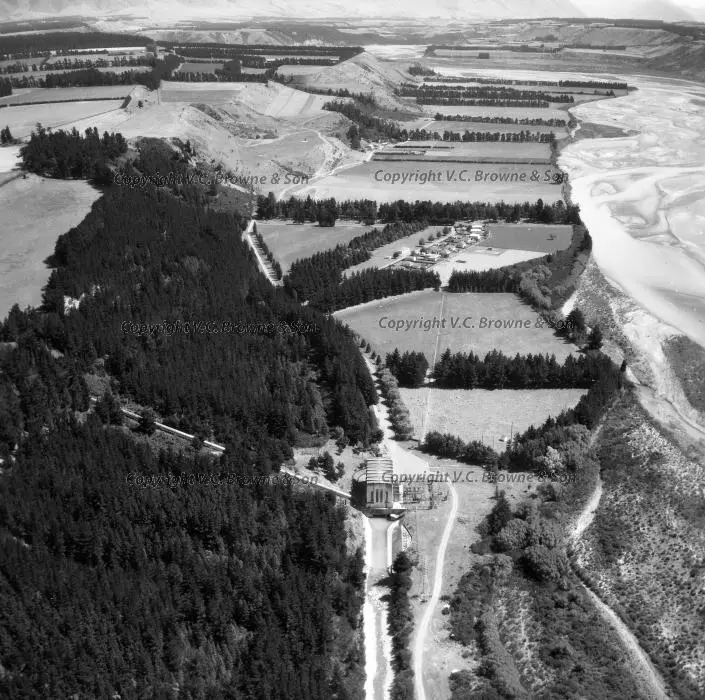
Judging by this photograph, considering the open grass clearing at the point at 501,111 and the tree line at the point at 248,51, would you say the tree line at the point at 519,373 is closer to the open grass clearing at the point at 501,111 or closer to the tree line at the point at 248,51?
the open grass clearing at the point at 501,111

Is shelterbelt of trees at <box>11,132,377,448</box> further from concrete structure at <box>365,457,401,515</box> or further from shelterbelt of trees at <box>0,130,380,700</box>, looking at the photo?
concrete structure at <box>365,457,401,515</box>

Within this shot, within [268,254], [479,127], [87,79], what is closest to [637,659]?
[268,254]

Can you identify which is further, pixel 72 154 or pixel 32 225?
pixel 72 154

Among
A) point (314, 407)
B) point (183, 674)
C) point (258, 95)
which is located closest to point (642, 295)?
point (314, 407)

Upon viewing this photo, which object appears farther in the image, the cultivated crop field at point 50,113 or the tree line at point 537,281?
the cultivated crop field at point 50,113

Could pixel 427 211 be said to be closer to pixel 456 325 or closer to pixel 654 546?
pixel 456 325

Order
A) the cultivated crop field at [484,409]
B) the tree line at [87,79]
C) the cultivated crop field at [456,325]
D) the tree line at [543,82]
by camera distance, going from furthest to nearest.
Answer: the tree line at [543,82] → the tree line at [87,79] → the cultivated crop field at [456,325] → the cultivated crop field at [484,409]

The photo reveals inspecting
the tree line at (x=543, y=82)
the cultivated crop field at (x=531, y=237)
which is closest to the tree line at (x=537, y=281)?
the cultivated crop field at (x=531, y=237)
